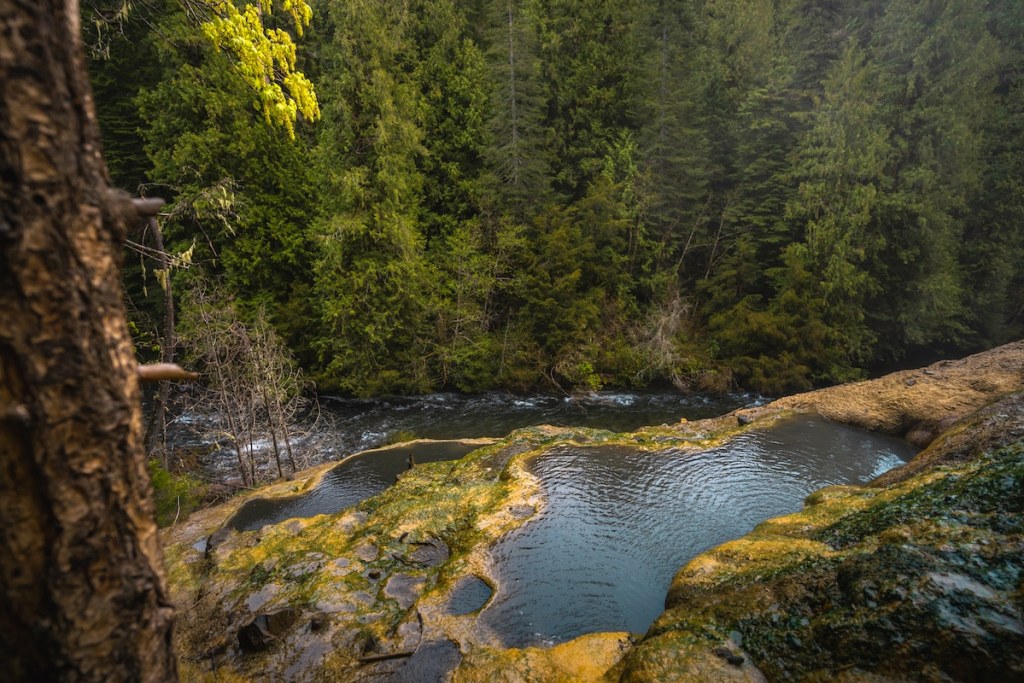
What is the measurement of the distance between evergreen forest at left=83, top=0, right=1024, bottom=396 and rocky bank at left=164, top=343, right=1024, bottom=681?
30.5 feet

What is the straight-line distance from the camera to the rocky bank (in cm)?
291

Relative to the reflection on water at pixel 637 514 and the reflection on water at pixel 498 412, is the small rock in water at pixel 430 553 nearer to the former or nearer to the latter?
the reflection on water at pixel 637 514

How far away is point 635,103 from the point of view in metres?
19.9

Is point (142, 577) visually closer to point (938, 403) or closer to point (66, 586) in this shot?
point (66, 586)

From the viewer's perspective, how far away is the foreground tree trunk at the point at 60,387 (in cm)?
122

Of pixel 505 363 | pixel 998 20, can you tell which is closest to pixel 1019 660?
pixel 505 363

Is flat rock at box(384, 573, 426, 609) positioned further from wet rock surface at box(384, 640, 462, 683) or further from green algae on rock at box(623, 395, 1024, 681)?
green algae on rock at box(623, 395, 1024, 681)

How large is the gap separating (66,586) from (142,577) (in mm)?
195

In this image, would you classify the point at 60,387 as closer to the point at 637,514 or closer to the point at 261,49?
the point at 261,49

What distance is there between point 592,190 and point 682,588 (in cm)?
1550

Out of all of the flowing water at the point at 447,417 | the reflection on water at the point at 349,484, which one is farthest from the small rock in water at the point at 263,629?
the flowing water at the point at 447,417

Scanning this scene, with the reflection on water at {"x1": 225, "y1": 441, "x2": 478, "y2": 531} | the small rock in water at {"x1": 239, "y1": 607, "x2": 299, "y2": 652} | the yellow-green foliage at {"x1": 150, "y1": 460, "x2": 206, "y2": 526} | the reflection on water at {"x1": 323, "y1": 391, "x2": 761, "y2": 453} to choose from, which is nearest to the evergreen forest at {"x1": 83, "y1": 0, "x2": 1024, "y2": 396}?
the reflection on water at {"x1": 323, "y1": 391, "x2": 761, "y2": 453}

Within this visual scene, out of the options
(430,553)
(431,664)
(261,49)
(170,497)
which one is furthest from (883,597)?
(170,497)

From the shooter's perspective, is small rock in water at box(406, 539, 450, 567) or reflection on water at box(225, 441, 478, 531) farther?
reflection on water at box(225, 441, 478, 531)
